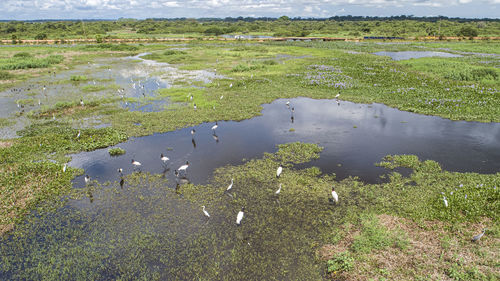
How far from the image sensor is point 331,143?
67.1 ft

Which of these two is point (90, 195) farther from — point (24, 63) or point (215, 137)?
point (24, 63)

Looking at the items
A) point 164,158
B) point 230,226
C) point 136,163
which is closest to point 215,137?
point 164,158

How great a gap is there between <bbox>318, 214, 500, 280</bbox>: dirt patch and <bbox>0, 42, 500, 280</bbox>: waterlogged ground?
58 millimetres

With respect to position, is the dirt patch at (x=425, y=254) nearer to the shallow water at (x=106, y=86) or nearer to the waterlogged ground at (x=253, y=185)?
the waterlogged ground at (x=253, y=185)

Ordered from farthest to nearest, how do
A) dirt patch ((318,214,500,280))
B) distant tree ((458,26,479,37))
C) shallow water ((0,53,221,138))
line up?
distant tree ((458,26,479,37))
shallow water ((0,53,221,138))
dirt patch ((318,214,500,280))

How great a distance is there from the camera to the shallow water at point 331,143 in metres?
17.3

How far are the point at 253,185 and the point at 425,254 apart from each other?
8286 millimetres

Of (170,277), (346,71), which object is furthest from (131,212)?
(346,71)

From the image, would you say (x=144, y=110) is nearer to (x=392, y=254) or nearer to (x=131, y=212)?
(x=131, y=212)

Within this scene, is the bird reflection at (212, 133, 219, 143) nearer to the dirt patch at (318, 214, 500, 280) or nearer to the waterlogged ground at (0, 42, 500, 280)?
the waterlogged ground at (0, 42, 500, 280)

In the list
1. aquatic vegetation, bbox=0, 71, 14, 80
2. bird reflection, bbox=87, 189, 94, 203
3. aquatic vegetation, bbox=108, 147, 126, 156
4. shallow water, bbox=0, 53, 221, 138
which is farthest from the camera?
aquatic vegetation, bbox=0, 71, 14, 80

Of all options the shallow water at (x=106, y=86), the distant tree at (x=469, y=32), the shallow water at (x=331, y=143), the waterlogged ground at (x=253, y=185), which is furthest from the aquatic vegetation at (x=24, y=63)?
the distant tree at (x=469, y=32)

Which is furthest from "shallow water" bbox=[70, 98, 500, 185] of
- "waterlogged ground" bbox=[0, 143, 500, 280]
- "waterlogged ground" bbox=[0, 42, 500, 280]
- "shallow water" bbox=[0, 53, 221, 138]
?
"shallow water" bbox=[0, 53, 221, 138]

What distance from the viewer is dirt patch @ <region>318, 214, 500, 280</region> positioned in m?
9.77
